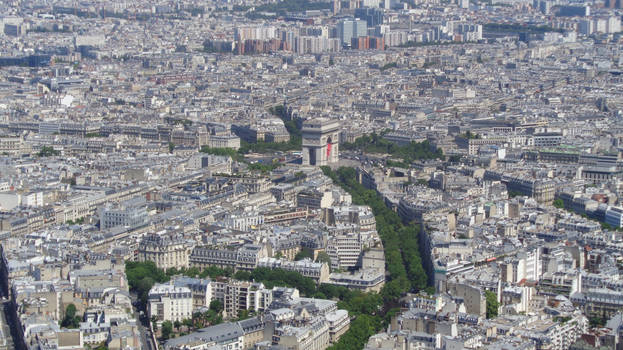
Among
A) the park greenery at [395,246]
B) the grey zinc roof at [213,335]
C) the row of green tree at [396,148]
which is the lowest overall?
the row of green tree at [396,148]

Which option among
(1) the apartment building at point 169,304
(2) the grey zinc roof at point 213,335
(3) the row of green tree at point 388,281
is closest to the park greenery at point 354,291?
(3) the row of green tree at point 388,281

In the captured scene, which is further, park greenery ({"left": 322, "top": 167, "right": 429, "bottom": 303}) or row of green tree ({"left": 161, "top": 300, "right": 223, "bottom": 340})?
park greenery ({"left": 322, "top": 167, "right": 429, "bottom": 303})

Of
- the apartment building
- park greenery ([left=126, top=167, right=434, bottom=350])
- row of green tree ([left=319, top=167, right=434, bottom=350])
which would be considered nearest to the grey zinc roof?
park greenery ([left=126, top=167, right=434, bottom=350])

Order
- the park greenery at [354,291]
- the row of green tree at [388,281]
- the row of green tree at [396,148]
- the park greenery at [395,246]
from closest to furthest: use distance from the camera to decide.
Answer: the row of green tree at [388,281]
the park greenery at [354,291]
the park greenery at [395,246]
the row of green tree at [396,148]

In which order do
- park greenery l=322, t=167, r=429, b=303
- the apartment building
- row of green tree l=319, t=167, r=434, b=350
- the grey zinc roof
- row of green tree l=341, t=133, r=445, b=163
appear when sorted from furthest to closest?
row of green tree l=341, t=133, r=445, b=163, park greenery l=322, t=167, r=429, b=303, the apartment building, row of green tree l=319, t=167, r=434, b=350, the grey zinc roof

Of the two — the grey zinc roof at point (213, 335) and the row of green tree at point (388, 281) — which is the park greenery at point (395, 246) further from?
the grey zinc roof at point (213, 335)

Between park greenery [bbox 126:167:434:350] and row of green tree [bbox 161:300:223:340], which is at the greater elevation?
park greenery [bbox 126:167:434:350]

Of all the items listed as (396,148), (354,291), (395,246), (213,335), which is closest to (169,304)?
(213,335)

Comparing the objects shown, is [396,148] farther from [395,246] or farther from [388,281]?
[388,281]

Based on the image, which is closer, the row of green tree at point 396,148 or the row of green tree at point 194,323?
the row of green tree at point 194,323

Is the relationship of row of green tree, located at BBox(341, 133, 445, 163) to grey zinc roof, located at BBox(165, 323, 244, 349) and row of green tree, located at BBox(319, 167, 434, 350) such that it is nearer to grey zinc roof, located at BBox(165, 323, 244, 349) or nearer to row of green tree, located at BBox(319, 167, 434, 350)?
row of green tree, located at BBox(319, 167, 434, 350)

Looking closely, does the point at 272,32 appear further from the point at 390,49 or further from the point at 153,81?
the point at 153,81
